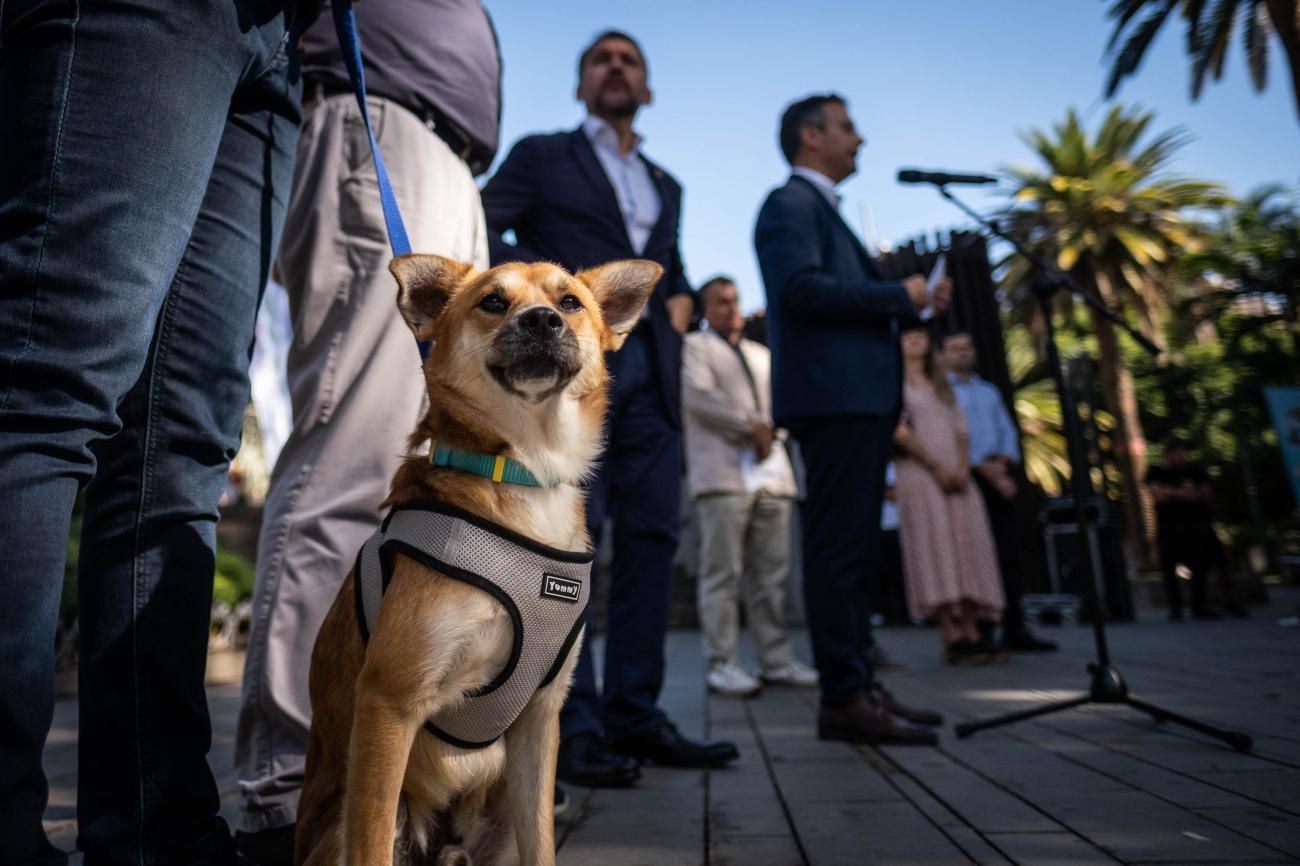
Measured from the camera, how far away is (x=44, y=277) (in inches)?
49.4

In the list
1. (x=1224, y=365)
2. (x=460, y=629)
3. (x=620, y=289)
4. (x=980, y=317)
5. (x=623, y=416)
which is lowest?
(x=460, y=629)

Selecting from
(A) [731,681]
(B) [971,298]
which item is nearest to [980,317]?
(B) [971,298]

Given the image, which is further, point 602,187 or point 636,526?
point 602,187

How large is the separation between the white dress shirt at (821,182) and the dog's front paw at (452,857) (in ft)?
11.1

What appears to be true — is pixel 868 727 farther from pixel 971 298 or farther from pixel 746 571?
pixel 971 298

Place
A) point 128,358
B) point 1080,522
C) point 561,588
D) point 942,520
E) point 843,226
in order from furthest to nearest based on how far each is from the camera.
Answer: point 942,520, point 843,226, point 1080,522, point 561,588, point 128,358

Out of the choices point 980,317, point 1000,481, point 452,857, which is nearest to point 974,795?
point 452,857

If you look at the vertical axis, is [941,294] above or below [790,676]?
above

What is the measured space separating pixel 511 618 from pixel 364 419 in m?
0.82

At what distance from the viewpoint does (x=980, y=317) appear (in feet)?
53.9

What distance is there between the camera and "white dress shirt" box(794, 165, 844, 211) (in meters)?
4.22

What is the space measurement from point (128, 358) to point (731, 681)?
463cm

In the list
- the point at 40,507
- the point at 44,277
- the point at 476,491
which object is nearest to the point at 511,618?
the point at 476,491

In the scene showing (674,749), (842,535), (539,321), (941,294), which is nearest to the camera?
(539,321)
